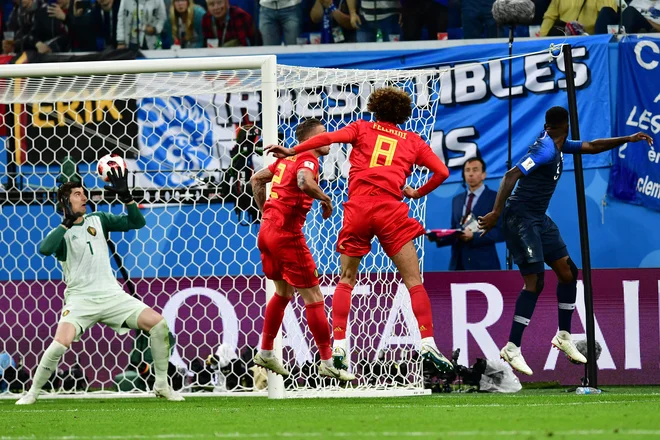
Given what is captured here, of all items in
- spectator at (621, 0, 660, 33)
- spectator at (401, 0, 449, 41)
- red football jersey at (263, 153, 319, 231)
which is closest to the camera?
red football jersey at (263, 153, 319, 231)

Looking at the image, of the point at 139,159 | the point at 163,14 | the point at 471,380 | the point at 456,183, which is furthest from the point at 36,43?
the point at 471,380

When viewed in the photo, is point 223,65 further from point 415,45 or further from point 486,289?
point 415,45

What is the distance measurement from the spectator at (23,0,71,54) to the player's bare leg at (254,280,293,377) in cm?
710

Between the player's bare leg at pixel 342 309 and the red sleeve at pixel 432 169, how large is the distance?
739mm

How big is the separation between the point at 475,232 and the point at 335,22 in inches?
144

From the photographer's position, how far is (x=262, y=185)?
345 inches

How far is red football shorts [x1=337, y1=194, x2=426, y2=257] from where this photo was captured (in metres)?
8.10

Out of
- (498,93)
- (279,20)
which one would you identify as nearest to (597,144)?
(498,93)

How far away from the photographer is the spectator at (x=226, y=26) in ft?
46.2

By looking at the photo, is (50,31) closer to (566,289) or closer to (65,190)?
(65,190)

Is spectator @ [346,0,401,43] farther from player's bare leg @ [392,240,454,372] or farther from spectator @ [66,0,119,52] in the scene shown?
player's bare leg @ [392,240,454,372]

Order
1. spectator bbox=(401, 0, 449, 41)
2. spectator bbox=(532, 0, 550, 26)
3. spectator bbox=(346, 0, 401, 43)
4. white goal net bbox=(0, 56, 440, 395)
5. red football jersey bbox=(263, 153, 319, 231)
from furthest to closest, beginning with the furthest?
spectator bbox=(346, 0, 401, 43) < spectator bbox=(401, 0, 449, 41) < spectator bbox=(532, 0, 550, 26) < white goal net bbox=(0, 56, 440, 395) < red football jersey bbox=(263, 153, 319, 231)

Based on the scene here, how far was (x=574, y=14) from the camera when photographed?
13.2 meters

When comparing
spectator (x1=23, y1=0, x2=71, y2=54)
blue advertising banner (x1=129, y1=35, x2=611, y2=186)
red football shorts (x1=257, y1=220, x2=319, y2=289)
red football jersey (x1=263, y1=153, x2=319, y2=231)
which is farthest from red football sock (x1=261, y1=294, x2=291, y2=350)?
spectator (x1=23, y1=0, x2=71, y2=54)
